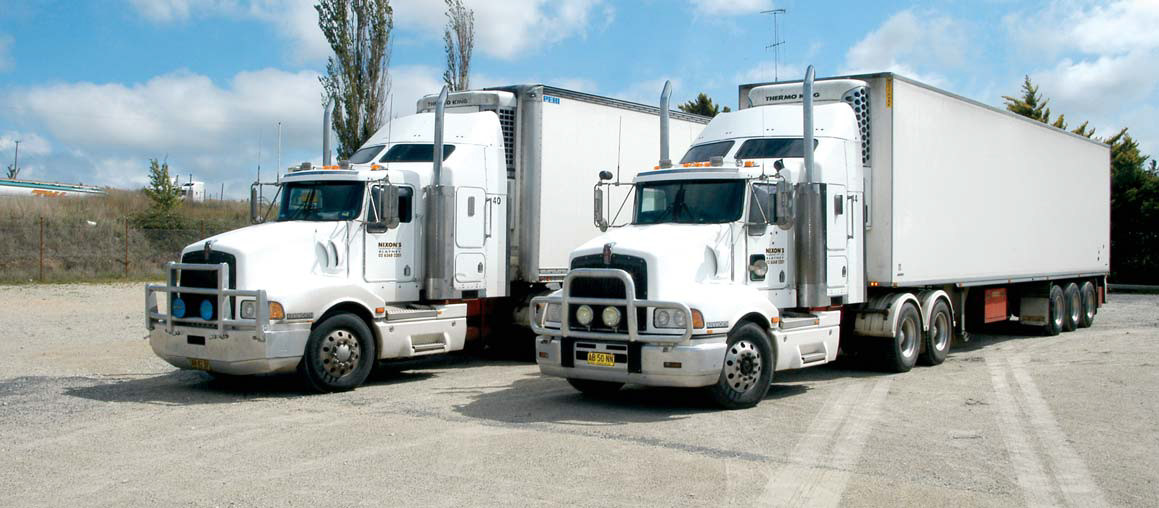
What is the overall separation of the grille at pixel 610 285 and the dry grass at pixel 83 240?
26.4m

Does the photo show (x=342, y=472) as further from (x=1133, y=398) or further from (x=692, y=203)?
(x=1133, y=398)

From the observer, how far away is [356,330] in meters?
12.6

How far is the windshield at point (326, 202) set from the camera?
13.1 m

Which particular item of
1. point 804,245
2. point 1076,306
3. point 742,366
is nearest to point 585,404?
point 742,366

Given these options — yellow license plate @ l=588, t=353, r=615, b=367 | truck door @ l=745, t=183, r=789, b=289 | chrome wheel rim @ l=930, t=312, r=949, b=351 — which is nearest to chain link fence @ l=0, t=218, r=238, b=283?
yellow license plate @ l=588, t=353, r=615, b=367

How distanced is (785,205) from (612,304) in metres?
2.54

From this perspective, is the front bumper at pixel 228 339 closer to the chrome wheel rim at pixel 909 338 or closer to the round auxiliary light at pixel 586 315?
the round auxiliary light at pixel 586 315

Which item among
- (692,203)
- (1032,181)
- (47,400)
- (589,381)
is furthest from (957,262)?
(47,400)

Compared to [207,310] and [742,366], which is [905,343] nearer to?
[742,366]

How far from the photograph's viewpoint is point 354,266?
13055mm

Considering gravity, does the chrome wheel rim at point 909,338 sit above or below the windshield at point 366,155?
below

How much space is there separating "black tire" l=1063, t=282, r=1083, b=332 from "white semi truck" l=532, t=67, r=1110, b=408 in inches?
128

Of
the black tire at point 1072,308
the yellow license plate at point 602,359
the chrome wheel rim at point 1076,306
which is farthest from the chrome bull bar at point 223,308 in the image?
the chrome wheel rim at point 1076,306

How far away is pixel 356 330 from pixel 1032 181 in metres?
12.6
